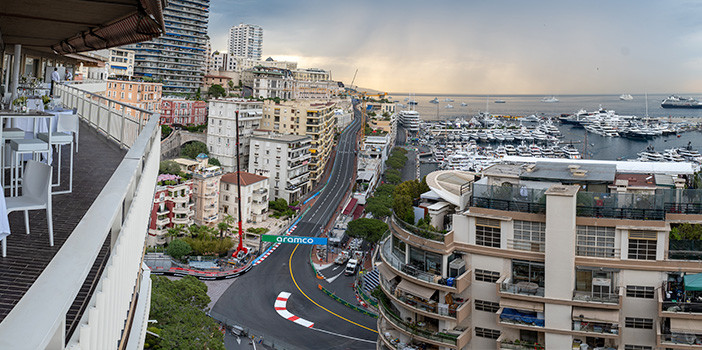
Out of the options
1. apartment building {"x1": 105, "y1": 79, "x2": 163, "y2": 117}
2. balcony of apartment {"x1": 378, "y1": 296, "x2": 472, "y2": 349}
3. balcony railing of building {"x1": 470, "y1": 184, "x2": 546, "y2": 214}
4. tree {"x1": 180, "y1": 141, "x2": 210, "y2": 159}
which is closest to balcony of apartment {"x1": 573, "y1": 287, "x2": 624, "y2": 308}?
balcony railing of building {"x1": 470, "y1": 184, "x2": 546, "y2": 214}

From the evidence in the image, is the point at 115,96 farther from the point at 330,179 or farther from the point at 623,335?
the point at 623,335

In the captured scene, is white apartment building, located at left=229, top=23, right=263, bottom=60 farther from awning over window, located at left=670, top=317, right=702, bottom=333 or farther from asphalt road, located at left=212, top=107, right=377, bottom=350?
awning over window, located at left=670, top=317, right=702, bottom=333

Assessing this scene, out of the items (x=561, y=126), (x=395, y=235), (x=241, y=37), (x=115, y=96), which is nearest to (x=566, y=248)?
(x=395, y=235)

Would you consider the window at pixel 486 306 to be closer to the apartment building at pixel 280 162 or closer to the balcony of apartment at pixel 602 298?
the balcony of apartment at pixel 602 298

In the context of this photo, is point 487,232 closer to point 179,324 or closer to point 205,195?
point 179,324

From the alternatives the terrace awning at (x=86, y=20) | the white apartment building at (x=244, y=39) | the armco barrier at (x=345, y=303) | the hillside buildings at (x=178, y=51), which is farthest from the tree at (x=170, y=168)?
the white apartment building at (x=244, y=39)
